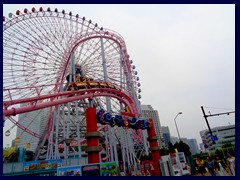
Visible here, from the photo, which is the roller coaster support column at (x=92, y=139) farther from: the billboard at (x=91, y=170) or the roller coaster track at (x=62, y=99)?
the billboard at (x=91, y=170)

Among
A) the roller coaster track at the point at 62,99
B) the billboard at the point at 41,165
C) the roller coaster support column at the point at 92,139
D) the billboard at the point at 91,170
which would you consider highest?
the roller coaster track at the point at 62,99

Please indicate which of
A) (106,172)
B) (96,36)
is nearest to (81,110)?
(96,36)

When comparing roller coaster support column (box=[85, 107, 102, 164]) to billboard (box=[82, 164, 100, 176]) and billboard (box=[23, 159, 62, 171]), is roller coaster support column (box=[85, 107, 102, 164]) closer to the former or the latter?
billboard (box=[82, 164, 100, 176])

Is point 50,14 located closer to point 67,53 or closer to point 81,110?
point 67,53

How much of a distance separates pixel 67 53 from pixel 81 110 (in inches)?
392

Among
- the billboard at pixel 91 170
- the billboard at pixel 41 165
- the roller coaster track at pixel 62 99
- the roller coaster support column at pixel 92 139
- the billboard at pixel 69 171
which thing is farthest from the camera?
the billboard at pixel 41 165

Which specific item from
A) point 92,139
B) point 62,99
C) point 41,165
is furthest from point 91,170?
point 41,165

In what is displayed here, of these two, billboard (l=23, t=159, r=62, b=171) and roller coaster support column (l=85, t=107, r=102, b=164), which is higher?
roller coaster support column (l=85, t=107, r=102, b=164)

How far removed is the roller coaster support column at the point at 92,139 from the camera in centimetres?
1324

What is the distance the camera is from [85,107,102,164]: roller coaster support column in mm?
13242

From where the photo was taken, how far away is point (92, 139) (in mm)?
13664

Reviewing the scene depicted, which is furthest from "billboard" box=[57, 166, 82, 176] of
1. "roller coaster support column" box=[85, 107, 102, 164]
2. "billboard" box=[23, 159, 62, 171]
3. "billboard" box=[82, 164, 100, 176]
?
"billboard" box=[23, 159, 62, 171]

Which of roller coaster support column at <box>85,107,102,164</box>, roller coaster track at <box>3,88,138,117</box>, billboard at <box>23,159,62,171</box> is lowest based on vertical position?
billboard at <box>23,159,62,171</box>

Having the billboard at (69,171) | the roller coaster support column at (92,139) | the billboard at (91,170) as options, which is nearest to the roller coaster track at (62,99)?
the roller coaster support column at (92,139)
